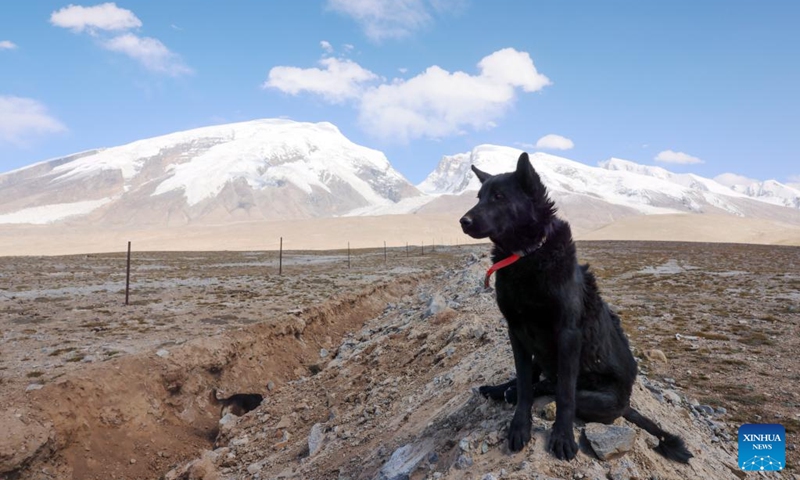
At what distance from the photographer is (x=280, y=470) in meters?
6.28

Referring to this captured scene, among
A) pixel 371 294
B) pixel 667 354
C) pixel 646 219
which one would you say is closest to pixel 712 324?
pixel 667 354

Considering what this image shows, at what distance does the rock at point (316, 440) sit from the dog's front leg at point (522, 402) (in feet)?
11.5

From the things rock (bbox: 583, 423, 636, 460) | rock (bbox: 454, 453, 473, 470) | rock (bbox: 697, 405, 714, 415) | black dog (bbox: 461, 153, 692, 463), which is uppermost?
black dog (bbox: 461, 153, 692, 463)

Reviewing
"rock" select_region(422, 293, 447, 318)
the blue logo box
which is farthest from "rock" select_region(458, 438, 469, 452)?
"rock" select_region(422, 293, 447, 318)

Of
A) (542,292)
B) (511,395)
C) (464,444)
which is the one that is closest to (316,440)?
(464,444)

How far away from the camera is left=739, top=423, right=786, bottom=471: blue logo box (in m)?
4.20

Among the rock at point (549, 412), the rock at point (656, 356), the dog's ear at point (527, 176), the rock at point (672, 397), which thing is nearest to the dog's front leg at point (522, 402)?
the rock at point (549, 412)

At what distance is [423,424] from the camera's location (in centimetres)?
517

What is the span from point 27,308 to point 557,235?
17.5m

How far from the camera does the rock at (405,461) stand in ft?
13.3

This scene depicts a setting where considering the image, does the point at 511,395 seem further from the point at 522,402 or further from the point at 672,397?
the point at 672,397

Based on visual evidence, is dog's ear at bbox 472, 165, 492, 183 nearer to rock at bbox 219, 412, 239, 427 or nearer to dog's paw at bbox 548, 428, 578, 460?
dog's paw at bbox 548, 428, 578, 460

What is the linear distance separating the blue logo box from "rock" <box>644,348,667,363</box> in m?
4.30

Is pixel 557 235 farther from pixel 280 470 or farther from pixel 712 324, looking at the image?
pixel 712 324
